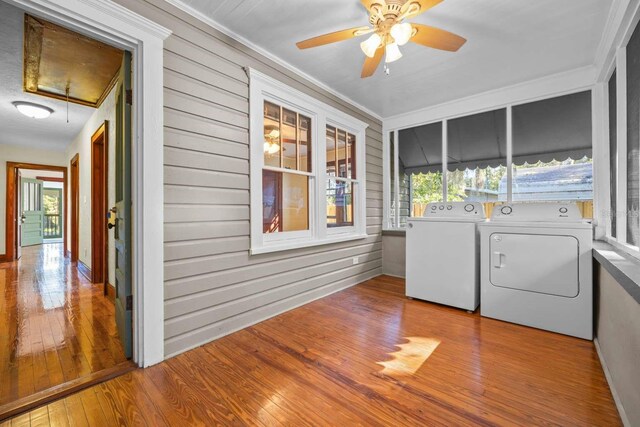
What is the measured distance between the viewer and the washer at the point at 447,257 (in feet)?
8.95

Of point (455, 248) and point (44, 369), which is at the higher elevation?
point (455, 248)

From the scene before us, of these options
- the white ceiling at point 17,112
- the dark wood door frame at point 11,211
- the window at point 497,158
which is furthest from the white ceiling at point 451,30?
the dark wood door frame at point 11,211

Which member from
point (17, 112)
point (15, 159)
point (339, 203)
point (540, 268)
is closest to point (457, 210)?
point (540, 268)

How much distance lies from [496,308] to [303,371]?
194 cm

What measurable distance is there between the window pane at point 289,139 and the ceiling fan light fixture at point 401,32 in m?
1.38

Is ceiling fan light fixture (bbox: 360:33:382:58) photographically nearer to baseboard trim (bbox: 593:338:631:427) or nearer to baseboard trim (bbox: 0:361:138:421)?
baseboard trim (bbox: 593:338:631:427)

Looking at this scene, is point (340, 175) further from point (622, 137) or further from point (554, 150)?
point (622, 137)

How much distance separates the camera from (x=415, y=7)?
162 centimetres

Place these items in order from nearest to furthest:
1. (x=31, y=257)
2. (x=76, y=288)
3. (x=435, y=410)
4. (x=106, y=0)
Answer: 1. (x=435, y=410)
2. (x=106, y=0)
3. (x=76, y=288)
4. (x=31, y=257)

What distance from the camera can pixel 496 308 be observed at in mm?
2535

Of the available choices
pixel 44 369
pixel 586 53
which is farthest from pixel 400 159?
pixel 44 369

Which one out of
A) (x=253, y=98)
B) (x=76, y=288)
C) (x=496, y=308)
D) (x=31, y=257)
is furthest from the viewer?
(x=31, y=257)

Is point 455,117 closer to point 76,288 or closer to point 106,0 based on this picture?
point 106,0

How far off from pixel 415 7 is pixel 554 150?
254cm
